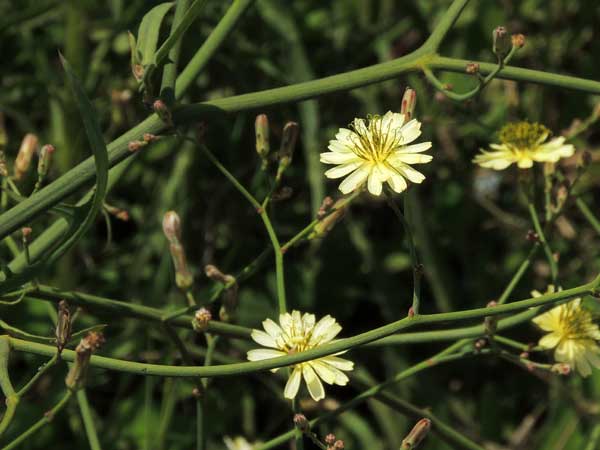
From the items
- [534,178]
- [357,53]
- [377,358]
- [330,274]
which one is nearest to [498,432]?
[377,358]

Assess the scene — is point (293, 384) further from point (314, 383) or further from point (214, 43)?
point (214, 43)

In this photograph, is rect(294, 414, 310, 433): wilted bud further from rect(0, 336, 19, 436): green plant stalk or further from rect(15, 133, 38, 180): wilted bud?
rect(15, 133, 38, 180): wilted bud

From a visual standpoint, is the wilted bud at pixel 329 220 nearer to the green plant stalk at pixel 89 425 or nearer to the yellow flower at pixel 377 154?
the yellow flower at pixel 377 154

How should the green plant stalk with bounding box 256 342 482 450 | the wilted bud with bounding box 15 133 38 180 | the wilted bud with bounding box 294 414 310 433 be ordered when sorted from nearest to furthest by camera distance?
the wilted bud with bounding box 294 414 310 433, the green plant stalk with bounding box 256 342 482 450, the wilted bud with bounding box 15 133 38 180

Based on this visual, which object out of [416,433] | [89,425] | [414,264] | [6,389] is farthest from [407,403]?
[6,389]

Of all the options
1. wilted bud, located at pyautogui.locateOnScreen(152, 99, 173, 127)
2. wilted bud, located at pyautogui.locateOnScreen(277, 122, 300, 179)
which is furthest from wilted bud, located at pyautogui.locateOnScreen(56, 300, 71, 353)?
wilted bud, located at pyautogui.locateOnScreen(277, 122, 300, 179)
